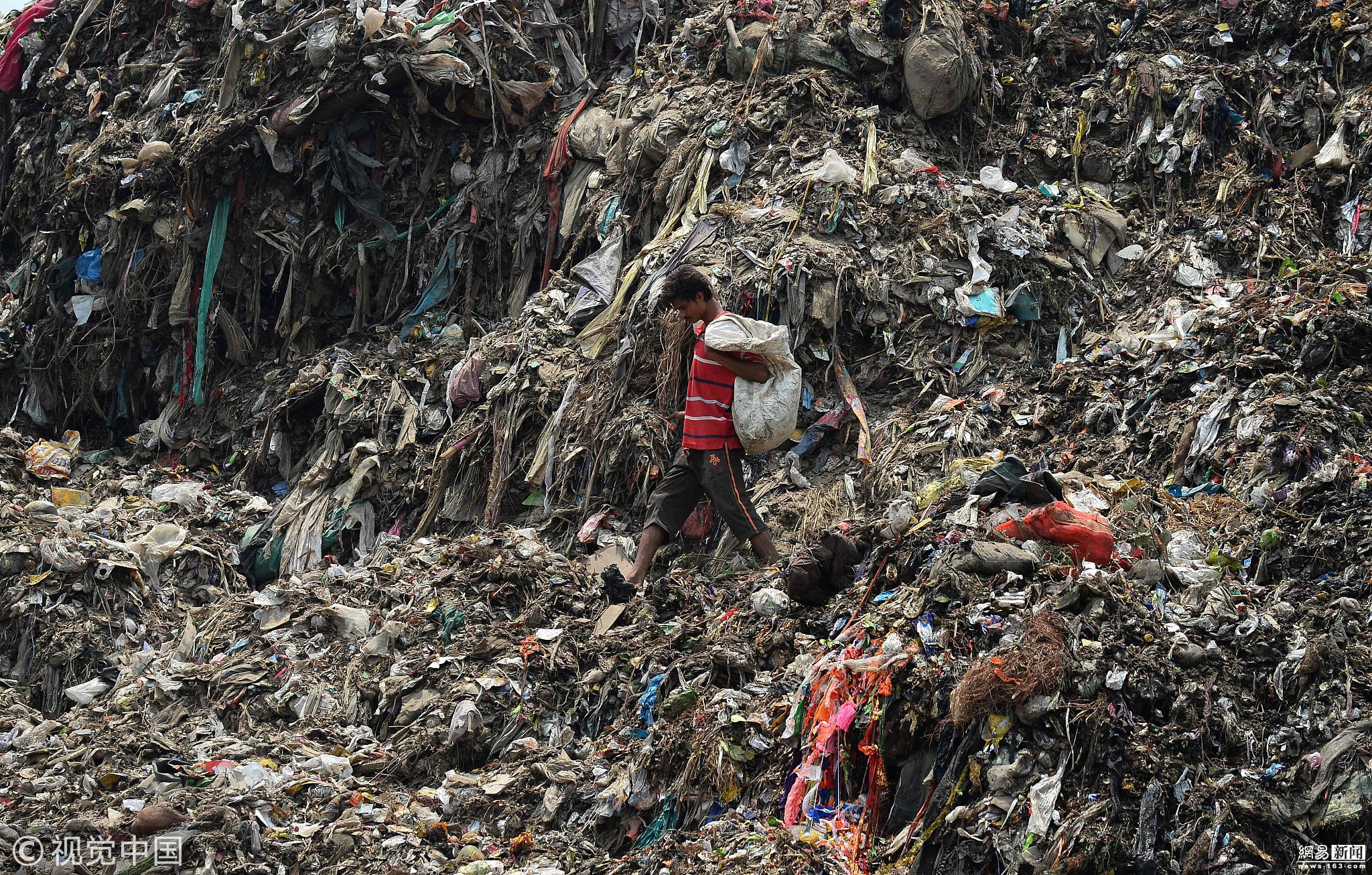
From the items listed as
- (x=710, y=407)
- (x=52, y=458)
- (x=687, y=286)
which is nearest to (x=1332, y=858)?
(x=710, y=407)

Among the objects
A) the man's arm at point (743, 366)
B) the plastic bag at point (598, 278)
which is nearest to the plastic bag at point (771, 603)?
the man's arm at point (743, 366)

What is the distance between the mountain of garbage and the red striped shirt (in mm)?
584

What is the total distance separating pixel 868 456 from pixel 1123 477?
46.5 inches

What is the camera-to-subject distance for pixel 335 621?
5.66 m

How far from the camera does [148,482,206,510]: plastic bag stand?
24.8ft

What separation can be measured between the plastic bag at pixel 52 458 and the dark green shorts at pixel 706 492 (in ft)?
15.0

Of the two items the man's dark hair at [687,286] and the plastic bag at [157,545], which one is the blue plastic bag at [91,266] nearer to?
the plastic bag at [157,545]

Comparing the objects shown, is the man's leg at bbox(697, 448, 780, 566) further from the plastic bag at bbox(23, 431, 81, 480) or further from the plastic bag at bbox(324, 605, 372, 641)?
the plastic bag at bbox(23, 431, 81, 480)

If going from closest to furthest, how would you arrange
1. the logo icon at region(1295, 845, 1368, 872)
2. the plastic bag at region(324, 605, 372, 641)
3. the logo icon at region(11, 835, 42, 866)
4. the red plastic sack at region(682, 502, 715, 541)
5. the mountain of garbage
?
1. the logo icon at region(1295, 845, 1368, 872)
2. the mountain of garbage
3. the logo icon at region(11, 835, 42, 866)
4. the plastic bag at region(324, 605, 372, 641)
5. the red plastic sack at region(682, 502, 715, 541)

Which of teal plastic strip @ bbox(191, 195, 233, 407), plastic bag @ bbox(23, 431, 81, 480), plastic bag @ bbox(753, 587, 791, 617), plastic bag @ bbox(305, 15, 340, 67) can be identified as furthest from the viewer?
teal plastic strip @ bbox(191, 195, 233, 407)

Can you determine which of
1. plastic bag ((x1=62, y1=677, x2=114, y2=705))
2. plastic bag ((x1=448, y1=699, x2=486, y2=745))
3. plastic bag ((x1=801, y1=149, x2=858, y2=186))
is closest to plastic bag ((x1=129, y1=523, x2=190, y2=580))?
plastic bag ((x1=62, y1=677, x2=114, y2=705))

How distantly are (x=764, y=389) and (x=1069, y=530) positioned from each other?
1483mm

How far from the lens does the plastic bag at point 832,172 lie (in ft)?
22.4

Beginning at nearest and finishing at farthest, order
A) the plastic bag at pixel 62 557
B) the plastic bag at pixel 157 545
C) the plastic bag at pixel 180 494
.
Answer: the plastic bag at pixel 62 557 < the plastic bag at pixel 157 545 < the plastic bag at pixel 180 494
